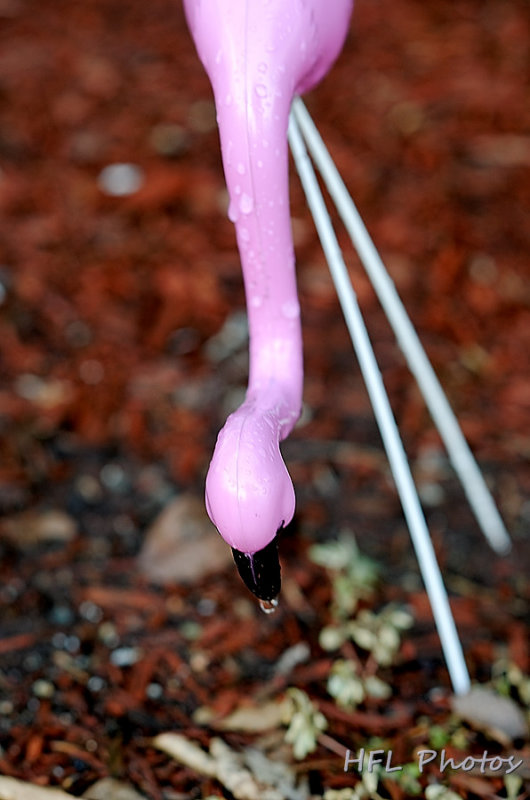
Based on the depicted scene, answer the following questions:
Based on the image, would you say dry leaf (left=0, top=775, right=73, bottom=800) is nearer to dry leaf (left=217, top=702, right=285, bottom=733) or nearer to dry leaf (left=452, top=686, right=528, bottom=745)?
dry leaf (left=217, top=702, right=285, bottom=733)

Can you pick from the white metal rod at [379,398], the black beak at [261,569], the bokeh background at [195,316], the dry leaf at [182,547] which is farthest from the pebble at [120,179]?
the black beak at [261,569]

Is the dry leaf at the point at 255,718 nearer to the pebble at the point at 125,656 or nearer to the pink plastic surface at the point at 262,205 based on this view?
the pebble at the point at 125,656

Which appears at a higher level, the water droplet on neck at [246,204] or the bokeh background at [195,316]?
the water droplet on neck at [246,204]

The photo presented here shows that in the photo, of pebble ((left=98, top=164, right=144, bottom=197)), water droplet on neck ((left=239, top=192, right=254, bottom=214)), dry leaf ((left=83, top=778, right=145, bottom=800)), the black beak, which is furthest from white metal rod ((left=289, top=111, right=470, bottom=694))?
pebble ((left=98, top=164, right=144, bottom=197))

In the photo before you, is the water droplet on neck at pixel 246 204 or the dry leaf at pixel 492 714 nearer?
the water droplet on neck at pixel 246 204

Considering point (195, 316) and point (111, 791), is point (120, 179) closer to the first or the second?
point (195, 316)

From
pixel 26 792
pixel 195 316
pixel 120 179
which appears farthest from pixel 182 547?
pixel 120 179
